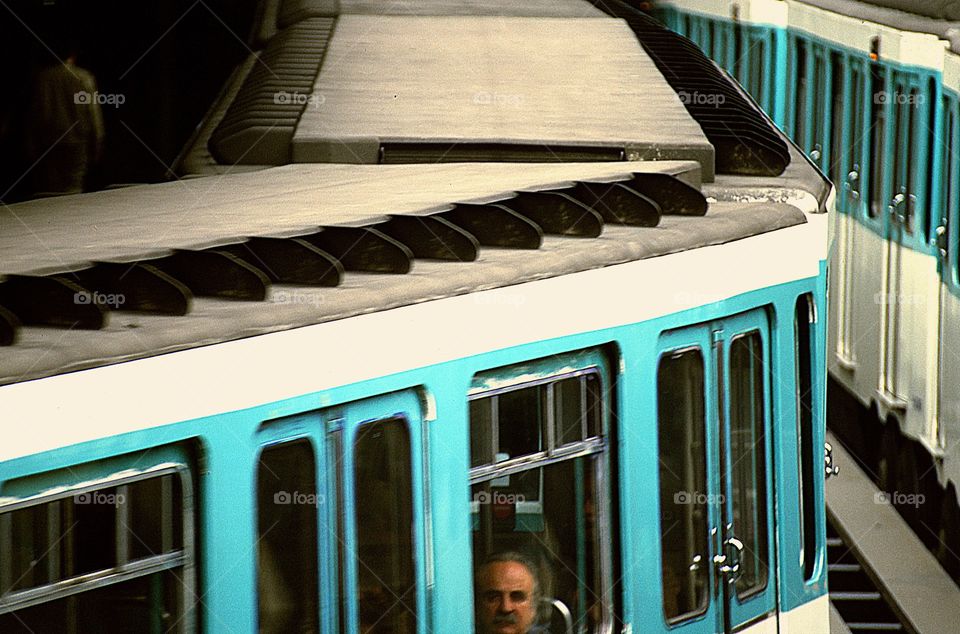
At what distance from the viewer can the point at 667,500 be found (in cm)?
564

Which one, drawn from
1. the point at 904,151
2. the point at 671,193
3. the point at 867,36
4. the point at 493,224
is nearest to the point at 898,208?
the point at 904,151

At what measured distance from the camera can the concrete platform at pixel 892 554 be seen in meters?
9.49

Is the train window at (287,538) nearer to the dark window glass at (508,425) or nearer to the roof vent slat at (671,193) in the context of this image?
the dark window glass at (508,425)

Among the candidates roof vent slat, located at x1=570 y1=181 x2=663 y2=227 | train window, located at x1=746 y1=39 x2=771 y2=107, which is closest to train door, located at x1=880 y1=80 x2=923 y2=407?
train window, located at x1=746 y1=39 x2=771 y2=107

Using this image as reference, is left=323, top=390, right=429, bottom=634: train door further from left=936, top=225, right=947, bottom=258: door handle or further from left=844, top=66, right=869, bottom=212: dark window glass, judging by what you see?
left=844, top=66, right=869, bottom=212: dark window glass

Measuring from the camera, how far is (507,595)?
507cm

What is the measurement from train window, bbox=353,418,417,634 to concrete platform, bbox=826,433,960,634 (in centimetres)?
543

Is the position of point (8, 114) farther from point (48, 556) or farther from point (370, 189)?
point (48, 556)

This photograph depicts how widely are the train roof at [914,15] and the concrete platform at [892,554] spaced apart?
329 centimetres

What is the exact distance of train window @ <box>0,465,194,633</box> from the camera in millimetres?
3693

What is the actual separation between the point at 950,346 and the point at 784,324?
13.6 feet

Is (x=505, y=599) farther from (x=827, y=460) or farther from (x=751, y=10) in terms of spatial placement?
(x=751, y=10)

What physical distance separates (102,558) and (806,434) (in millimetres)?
3497

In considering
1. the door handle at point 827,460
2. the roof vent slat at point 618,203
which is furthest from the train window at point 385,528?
the door handle at point 827,460
